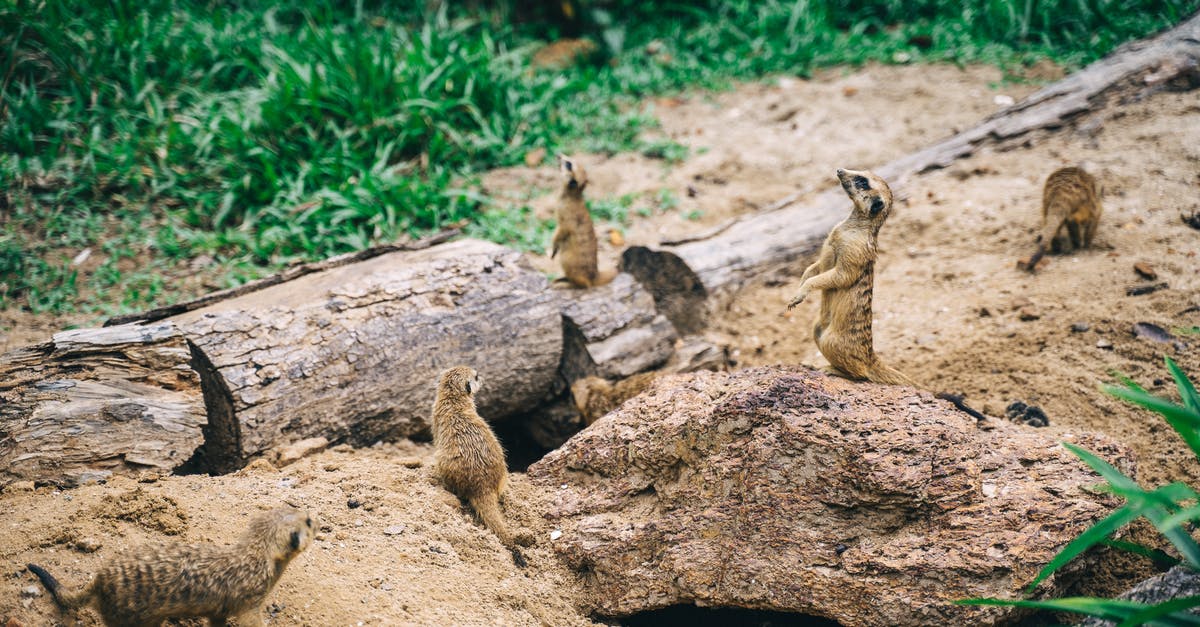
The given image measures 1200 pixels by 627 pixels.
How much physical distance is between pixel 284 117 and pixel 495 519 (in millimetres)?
4402

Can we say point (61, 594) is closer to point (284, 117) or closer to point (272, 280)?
point (272, 280)

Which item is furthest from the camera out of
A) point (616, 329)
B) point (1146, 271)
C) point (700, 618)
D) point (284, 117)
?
point (284, 117)

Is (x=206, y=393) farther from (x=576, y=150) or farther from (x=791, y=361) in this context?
(x=576, y=150)

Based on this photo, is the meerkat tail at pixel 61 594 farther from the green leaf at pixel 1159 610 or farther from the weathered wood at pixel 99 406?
the green leaf at pixel 1159 610

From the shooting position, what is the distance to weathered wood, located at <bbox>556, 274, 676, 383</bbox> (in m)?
4.64

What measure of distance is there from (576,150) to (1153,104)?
15.1 ft

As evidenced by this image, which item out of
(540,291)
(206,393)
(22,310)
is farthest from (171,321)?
(22,310)

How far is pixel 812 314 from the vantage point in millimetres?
5289

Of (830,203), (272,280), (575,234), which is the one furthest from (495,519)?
(830,203)

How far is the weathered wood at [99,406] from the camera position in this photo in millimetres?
3273

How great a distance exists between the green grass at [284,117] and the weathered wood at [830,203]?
3.43 ft

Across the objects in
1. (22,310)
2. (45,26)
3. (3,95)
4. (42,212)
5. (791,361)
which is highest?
(45,26)

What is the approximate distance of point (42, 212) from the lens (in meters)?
6.00

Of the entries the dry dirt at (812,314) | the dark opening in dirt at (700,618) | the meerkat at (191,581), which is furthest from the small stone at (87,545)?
the dark opening in dirt at (700,618)
